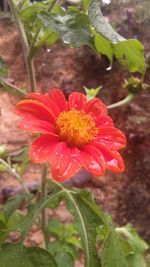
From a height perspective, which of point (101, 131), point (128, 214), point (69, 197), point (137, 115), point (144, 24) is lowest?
point (128, 214)

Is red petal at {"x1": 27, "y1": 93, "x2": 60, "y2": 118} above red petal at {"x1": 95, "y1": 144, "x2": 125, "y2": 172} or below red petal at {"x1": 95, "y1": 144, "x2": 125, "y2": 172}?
above

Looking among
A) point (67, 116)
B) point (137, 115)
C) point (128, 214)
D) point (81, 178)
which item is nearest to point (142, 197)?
point (128, 214)

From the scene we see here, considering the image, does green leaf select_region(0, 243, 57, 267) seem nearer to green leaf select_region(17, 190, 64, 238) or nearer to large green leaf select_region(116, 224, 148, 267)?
green leaf select_region(17, 190, 64, 238)

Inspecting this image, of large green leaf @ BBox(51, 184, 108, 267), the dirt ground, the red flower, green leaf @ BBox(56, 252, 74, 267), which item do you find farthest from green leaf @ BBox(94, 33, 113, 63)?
the dirt ground

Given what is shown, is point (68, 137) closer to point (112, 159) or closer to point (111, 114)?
point (112, 159)

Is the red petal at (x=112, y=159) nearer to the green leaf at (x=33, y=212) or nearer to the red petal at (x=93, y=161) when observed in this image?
the red petal at (x=93, y=161)

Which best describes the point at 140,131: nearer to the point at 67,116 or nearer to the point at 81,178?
the point at 81,178

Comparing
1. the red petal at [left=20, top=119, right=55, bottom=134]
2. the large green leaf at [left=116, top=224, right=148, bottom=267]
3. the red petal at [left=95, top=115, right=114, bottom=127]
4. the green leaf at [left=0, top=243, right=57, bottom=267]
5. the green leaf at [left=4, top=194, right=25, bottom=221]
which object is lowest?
the large green leaf at [left=116, top=224, right=148, bottom=267]
